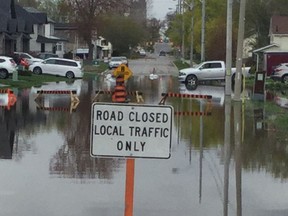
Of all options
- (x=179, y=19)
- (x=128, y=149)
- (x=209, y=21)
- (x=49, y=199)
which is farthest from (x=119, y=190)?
(x=179, y=19)

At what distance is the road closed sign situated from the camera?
5.89 metres

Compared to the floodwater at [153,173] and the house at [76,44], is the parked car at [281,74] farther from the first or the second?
the house at [76,44]

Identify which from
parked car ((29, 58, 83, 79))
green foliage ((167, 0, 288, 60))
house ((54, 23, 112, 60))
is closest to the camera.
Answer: parked car ((29, 58, 83, 79))

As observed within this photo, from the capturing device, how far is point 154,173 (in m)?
13.8

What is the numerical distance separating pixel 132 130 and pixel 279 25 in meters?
63.0

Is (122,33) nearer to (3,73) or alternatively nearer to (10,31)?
(10,31)

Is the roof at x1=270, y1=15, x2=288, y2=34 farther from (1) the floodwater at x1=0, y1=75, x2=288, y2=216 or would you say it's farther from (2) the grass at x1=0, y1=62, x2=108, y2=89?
(1) the floodwater at x1=0, y1=75, x2=288, y2=216

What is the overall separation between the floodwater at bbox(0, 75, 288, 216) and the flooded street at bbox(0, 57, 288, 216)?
0.01 meters

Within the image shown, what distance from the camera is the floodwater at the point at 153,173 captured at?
10797 millimetres

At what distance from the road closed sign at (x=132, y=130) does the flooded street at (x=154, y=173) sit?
14.5 ft

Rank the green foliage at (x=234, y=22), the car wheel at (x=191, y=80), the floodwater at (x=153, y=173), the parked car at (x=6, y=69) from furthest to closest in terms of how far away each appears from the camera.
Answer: the green foliage at (x=234, y=22) → the car wheel at (x=191, y=80) → the parked car at (x=6, y=69) → the floodwater at (x=153, y=173)

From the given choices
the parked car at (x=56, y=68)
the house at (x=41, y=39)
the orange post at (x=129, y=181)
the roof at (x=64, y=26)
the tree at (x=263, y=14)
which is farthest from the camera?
the roof at (x=64, y=26)

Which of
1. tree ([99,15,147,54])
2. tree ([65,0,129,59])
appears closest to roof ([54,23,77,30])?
tree ([99,15,147,54])

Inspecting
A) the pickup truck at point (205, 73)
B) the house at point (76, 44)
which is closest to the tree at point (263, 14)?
the pickup truck at point (205, 73)
